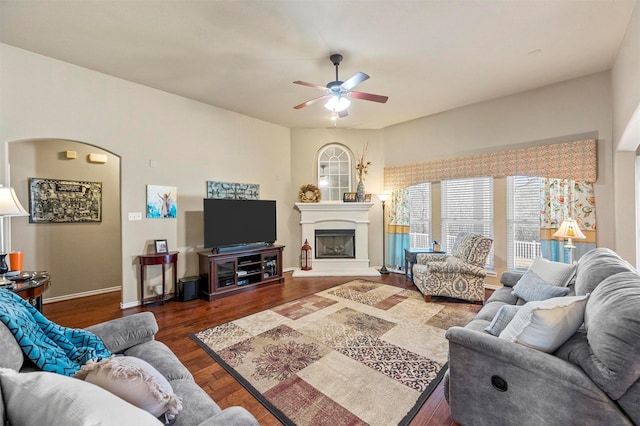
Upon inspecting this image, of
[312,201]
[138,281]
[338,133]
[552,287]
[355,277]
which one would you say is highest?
[338,133]

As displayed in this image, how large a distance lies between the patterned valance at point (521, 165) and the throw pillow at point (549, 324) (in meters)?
3.28

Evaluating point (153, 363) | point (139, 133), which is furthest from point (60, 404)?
point (139, 133)

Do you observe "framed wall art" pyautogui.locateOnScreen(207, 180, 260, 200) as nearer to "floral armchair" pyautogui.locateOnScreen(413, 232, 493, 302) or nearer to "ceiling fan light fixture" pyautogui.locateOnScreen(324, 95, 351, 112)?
"ceiling fan light fixture" pyautogui.locateOnScreen(324, 95, 351, 112)

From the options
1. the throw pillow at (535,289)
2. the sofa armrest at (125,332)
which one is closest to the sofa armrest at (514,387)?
the throw pillow at (535,289)

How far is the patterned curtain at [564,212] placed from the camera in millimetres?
3756

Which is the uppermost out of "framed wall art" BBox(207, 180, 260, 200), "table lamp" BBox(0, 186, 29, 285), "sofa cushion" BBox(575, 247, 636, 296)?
"framed wall art" BBox(207, 180, 260, 200)

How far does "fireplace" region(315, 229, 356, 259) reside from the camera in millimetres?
5930

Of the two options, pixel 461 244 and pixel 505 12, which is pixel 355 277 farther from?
pixel 505 12

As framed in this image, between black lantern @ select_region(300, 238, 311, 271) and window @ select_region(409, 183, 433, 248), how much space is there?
2.18 metres

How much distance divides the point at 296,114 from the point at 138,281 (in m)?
3.81

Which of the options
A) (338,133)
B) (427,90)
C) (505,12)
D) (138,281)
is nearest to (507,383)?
(505,12)

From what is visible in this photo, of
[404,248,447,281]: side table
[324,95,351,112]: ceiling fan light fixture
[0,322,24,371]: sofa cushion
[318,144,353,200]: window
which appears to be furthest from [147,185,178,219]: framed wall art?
[404,248,447,281]: side table

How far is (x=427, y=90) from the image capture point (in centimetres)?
418

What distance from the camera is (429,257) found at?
181 inches
